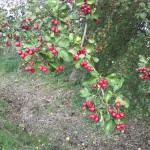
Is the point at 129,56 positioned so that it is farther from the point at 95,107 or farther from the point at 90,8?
the point at 95,107

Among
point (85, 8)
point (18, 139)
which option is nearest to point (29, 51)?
point (85, 8)

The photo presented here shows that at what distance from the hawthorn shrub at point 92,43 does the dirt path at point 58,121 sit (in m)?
0.59

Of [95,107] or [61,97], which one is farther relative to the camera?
[61,97]

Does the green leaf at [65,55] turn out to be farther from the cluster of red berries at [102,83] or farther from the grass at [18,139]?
the grass at [18,139]

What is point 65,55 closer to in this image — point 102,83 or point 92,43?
point 102,83

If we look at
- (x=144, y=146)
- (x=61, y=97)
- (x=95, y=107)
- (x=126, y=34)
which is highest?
(x=95, y=107)

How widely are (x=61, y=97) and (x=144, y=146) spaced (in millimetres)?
2297

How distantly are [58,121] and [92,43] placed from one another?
208 cm

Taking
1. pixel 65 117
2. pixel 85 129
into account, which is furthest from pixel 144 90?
pixel 65 117

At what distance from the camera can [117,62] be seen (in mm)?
4707

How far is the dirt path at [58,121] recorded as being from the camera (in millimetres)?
4867

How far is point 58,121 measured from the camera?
561 cm

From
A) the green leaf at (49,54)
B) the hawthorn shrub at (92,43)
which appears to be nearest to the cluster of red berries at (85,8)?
the hawthorn shrub at (92,43)

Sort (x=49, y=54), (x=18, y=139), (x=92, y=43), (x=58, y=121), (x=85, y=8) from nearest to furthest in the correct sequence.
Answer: (x=49, y=54) < (x=85, y=8) < (x=92, y=43) < (x=18, y=139) < (x=58, y=121)
